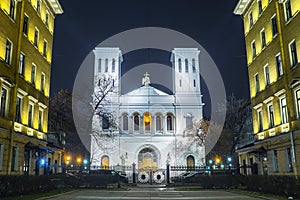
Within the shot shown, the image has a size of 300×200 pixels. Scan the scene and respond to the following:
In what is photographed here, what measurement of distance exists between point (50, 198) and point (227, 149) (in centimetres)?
3553

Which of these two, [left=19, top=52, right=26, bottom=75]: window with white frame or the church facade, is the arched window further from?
[left=19, top=52, right=26, bottom=75]: window with white frame

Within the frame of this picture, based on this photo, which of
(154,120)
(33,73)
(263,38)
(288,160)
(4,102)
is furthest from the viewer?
(154,120)

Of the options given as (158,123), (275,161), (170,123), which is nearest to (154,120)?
(158,123)

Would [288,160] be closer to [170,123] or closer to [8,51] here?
[8,51]

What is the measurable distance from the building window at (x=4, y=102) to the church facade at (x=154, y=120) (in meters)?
35.2

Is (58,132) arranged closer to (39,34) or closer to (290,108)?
(39,34)

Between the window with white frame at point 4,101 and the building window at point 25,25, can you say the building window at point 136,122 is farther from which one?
the window with white frame at point 4,101

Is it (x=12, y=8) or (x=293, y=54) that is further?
(x=12, y=8)

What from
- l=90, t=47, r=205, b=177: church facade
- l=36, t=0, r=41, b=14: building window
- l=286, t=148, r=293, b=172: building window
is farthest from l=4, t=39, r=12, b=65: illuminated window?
l=90, t=47, r=205, b=177: church facade

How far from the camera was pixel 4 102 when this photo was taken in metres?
21.1

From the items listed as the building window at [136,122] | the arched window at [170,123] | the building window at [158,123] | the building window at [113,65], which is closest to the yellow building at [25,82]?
the building window at [136,122]

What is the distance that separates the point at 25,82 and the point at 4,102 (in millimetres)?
3923

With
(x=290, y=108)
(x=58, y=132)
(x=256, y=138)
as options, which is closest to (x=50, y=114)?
(x=58, y=132)

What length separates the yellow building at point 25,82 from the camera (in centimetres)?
2069
